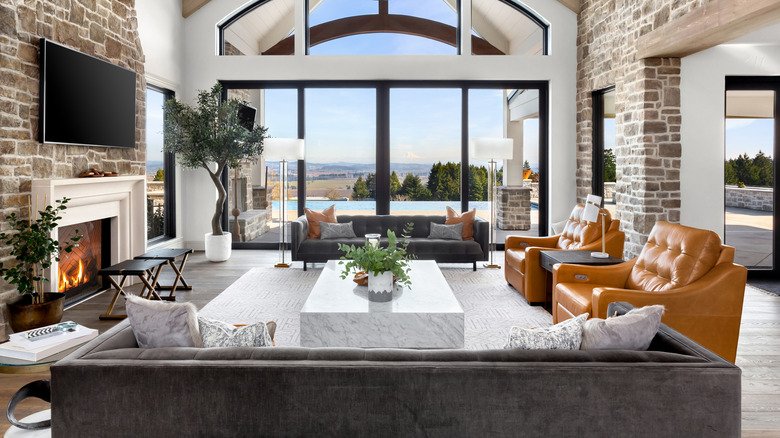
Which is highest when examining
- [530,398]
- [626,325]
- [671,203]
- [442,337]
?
[671,203]

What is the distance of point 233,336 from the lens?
214 cm

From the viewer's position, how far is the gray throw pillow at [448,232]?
7.43 meters

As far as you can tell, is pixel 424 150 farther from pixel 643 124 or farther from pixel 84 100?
pixel 84 100

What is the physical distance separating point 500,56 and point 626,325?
750 cm

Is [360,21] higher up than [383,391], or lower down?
A: higher up

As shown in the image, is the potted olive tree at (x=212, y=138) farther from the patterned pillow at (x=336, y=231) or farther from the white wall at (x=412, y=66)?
the patterned pillow at (x=336, y=231)

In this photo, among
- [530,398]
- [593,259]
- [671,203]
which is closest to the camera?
[530,398]

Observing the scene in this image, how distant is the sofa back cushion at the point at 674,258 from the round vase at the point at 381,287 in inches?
75.2

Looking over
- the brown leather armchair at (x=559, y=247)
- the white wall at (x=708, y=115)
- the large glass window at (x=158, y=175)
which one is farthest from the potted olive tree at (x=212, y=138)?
the white wall at (x=708, y=115)

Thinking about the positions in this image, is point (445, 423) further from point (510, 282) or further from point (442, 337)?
point (510, 282)

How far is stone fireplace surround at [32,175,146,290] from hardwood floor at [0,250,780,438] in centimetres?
52

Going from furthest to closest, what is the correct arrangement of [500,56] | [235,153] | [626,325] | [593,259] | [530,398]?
[500,56]
[235,153]
[593,259]
[626,325]
[530,398]

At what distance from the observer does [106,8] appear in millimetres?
5891

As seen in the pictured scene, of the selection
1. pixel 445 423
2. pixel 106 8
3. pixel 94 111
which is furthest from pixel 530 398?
pixel 106 8
